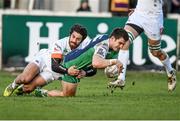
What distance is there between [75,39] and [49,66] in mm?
837

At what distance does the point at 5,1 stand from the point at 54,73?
37.9 ft

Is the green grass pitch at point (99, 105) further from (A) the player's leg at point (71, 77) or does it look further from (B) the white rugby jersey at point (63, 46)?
(B) the white rugby jersey at point (63, 46)

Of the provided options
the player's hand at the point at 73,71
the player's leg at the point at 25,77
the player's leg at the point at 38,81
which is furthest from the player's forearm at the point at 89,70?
the player's leg at the point at 25,77

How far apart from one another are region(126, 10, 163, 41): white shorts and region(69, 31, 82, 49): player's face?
162 cm

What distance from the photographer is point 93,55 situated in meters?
15.4

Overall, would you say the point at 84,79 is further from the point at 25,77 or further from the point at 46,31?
the point at 25,77

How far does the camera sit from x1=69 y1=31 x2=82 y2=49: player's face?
52.3ft

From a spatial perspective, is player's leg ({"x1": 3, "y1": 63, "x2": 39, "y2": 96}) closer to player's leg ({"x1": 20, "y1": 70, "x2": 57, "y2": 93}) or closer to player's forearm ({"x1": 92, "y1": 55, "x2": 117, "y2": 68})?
player's leg ({"x1": 20, "y1": 70, "x2": 57, "y2": 93})

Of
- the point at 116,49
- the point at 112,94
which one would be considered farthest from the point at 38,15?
the point at 116,49

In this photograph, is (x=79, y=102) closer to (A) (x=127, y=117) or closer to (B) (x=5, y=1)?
(A) (x=127, y=117)

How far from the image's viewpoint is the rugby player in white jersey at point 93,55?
1510 centimetres

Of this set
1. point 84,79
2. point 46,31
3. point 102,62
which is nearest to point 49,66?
point 102,62

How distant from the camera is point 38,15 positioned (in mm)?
24312

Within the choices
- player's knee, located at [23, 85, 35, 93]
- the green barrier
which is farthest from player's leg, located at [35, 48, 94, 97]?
the green barrier
